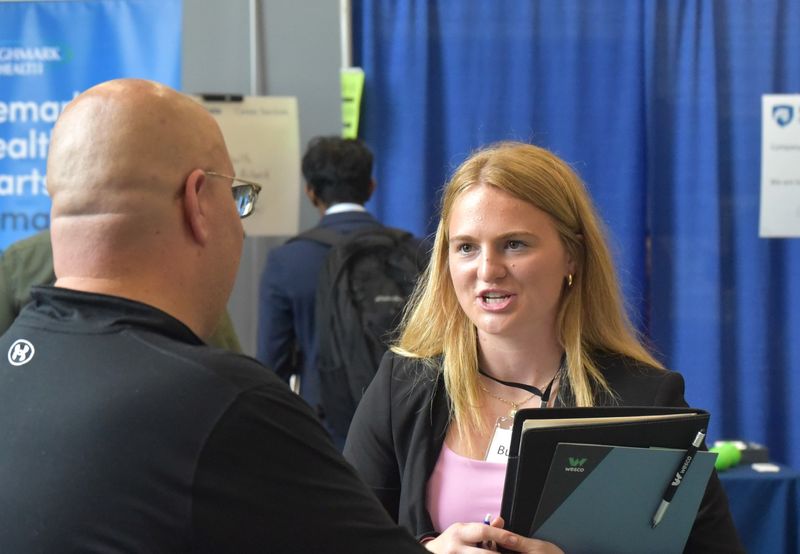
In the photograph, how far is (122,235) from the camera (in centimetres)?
111

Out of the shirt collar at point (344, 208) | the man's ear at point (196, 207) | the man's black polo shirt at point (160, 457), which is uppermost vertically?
the man's ear at point (196, 207)

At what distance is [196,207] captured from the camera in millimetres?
1153

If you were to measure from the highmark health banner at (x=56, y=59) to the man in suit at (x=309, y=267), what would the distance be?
88 cm

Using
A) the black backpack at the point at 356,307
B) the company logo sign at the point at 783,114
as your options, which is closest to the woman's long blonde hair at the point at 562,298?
the black backpack at the point at 356,307

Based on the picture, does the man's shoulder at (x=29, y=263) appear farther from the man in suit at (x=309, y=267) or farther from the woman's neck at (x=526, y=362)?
the woman's neck at (x=526, y=362)

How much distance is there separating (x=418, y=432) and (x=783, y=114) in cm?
286

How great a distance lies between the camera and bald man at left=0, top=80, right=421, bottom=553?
98 cm

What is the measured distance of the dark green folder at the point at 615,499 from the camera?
1403 mm

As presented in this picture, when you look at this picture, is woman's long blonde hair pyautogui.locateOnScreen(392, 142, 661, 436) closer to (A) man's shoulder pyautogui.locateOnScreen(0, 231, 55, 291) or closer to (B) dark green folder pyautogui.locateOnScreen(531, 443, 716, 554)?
(B) dark green folder pyautogui.locateOnScreen(531, 443, 716, 554)

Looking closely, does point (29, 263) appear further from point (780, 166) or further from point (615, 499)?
point (780, 166)

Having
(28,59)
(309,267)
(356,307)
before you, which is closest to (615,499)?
(356,307)

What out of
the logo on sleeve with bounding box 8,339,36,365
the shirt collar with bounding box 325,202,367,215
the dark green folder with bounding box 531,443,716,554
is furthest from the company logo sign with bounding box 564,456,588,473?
the shirt collar with bounding box 325,202,367,215

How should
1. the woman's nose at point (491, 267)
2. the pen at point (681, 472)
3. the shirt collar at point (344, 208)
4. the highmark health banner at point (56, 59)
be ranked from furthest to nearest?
the highmark health banner at point (56, 59) → the shirt collar at point (344, 208) → the woman's nose at point (491, 267) → the pen at point (681, 472)

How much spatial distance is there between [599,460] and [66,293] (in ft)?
2.51
